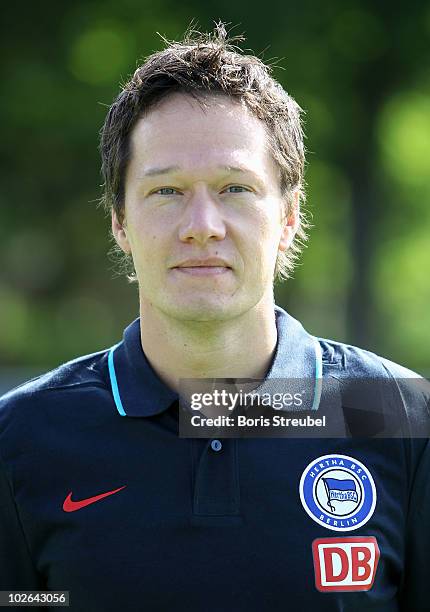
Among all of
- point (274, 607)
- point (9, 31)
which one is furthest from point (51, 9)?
point (274, 607)

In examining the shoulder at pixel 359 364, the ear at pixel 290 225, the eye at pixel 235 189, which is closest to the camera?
the eye at pixel 235 189

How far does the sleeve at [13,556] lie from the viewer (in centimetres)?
305

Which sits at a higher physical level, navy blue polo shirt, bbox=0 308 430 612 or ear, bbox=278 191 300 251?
ear, bbox=278 191 300 251

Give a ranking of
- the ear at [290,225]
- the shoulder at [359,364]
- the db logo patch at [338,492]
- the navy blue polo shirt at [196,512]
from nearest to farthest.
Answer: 1. the navy blue polo shirt at [196,512]
2. the db logo patch at [338,492]
3. the shoulder at [359,364]
4. the ear at [290,225]

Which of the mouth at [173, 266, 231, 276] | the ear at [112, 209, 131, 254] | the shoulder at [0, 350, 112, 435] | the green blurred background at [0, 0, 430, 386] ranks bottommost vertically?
the shoulder at [0, 350, 112, 435]

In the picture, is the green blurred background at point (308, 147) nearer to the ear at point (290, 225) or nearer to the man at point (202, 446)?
the ear at point (290, 225)

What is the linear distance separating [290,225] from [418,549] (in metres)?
1.17

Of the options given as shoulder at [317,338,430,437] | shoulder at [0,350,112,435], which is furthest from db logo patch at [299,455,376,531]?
shoulder at [0,350,112,435]

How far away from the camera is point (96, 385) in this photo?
10.7ft

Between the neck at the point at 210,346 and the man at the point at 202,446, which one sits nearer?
the man at the point at 202,446

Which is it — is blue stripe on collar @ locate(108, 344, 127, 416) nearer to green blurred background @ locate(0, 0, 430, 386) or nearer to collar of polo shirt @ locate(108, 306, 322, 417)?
collar of polo shirt @ locate(108, 306, 322, 417)

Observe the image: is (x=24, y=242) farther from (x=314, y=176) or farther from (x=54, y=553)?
(x=54, y=553)

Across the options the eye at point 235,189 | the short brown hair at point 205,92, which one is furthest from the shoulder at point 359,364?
the eye at point 235,189

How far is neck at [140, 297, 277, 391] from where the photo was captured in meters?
3.21
